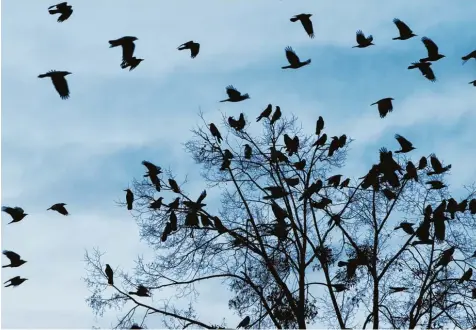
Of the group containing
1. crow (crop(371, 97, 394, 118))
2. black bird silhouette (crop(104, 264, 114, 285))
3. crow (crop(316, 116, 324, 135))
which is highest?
crow (crop(316, 116, 324, 135))

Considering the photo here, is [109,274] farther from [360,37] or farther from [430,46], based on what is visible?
[430,46]

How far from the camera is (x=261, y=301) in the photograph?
621 inches

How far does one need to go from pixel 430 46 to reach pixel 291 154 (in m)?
4.73

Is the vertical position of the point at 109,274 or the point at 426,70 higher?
the point at 426,70

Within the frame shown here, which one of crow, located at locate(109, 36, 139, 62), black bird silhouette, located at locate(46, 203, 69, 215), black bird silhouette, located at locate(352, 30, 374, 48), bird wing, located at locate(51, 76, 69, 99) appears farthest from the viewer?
black bird silhouette, located at locate(46, 203, 69, 215)

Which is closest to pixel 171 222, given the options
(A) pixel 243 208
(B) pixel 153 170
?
(B) pixel 153 170

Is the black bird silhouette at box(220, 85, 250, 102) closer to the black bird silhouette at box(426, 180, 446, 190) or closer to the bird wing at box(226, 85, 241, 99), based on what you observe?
the bird wing at box(226, 85, 241, 99)

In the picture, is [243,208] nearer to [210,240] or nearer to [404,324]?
[210,240]

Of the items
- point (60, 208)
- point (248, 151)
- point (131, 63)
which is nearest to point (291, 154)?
point (248, 151)

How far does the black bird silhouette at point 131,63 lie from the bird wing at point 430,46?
5.06 metres

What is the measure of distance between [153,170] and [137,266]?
2497 millimetres

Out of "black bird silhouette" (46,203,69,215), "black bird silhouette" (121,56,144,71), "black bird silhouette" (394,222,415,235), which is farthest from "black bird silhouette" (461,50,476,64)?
"black bird silhouette" (46,203,69,215)

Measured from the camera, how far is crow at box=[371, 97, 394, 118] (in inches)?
491

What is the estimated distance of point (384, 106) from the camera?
41.4ft
